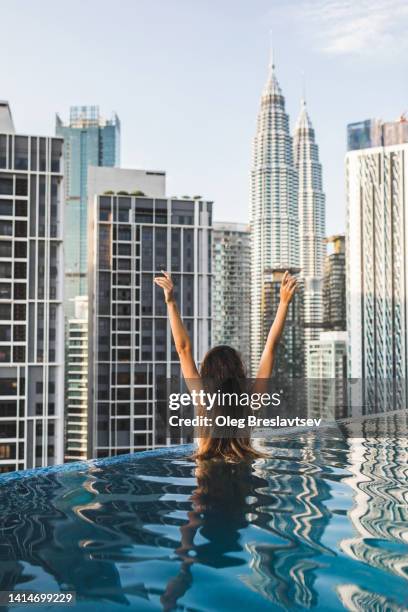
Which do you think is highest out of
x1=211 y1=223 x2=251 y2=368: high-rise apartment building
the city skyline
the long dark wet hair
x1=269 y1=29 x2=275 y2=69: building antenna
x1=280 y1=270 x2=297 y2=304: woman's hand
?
x1=269 y1=29 x2=275 y2=69: building antenna

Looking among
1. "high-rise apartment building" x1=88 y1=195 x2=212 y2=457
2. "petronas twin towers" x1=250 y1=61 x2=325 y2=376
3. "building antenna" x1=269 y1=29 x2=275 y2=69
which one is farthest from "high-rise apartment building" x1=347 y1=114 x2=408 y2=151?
"high-rise apartment building" x1=88 y1=195 x2=212 y2=457

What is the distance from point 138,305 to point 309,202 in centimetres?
7903

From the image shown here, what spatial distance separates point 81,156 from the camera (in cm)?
11444

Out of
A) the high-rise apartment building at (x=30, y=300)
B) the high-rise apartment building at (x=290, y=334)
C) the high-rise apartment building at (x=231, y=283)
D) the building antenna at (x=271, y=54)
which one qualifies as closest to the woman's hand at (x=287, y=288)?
the high-rise apartment building at (x=30, y=300)

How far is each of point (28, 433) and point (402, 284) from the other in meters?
48.5

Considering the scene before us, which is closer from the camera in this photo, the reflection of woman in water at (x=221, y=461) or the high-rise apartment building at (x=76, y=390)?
the reflection of woman in water at (x=221, y=461)

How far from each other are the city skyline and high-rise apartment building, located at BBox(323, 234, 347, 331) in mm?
6691

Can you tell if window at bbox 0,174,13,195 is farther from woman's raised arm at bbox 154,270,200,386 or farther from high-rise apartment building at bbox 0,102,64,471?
woman's raised arm at bbox 154,270,200,386

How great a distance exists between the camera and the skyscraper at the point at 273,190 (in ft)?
326

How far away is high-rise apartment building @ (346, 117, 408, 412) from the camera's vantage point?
6644 centimetres

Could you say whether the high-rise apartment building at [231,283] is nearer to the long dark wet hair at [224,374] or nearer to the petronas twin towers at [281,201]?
the petronas twin towers at [281,201]

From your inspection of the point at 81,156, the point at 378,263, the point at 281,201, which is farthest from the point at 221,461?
the point at 81,156

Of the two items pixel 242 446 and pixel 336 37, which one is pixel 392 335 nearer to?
pixel 336 37

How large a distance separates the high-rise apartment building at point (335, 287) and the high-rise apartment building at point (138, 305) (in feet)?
150
